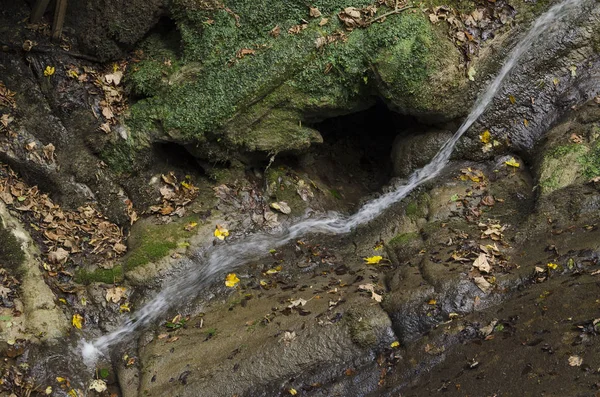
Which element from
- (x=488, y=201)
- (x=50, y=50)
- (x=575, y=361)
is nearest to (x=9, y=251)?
(x=50, y=50)

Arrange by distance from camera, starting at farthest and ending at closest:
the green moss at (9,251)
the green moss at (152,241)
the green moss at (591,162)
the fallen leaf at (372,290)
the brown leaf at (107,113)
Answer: the brown leaf at (107,113) → the green moss at (152,241) → the green moss at (9,251) → the green moss at (591,162) → the fallen leaf at (372,290)

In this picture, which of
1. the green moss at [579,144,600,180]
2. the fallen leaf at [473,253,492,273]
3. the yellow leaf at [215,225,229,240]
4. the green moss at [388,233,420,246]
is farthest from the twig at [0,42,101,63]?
the green moss at [579,144,600,180]

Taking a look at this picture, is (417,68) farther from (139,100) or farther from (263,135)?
(139,100)

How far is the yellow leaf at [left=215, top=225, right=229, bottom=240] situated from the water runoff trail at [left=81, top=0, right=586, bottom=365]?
128 mm

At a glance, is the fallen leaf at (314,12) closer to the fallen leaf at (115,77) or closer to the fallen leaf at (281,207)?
the fallen leaf at (281,207)

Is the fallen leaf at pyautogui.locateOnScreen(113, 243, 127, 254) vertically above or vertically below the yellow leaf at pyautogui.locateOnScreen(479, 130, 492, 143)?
above

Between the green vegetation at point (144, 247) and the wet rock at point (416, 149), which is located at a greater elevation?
the green vegetation at point (144, 247)

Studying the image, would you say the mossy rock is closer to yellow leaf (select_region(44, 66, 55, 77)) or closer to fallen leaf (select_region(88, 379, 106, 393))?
yellow leaf (select_region(44, 66, 55, 77))

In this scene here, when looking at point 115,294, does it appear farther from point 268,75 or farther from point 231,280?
point 268,75

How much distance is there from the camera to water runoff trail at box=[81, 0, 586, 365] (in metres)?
6.75

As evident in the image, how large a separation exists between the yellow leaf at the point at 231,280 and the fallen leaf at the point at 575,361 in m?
3.93

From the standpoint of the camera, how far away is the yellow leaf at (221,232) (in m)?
7.38

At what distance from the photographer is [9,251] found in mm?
6441

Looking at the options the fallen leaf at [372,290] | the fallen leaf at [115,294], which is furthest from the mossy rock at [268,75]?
the fallen leaf at [372,290]
